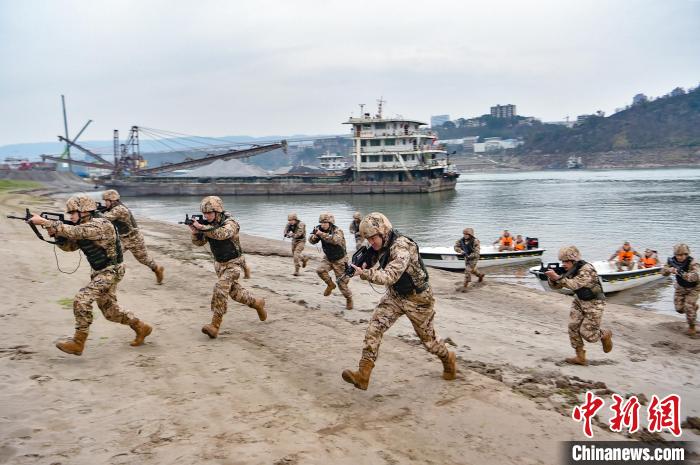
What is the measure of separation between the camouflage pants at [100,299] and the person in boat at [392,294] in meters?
3.28

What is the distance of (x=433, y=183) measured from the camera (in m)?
64.6

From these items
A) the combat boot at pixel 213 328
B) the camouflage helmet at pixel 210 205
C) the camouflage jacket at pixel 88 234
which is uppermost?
the camouflage helmet at pixel 210 205

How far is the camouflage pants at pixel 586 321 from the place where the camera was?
7453 millimetres

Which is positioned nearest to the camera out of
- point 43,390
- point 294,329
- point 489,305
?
point 43,390

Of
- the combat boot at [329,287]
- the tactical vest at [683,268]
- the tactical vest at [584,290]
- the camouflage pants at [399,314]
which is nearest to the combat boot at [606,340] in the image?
the tactical vest at [584,290]

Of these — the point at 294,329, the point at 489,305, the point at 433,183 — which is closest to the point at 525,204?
the point at 433,183

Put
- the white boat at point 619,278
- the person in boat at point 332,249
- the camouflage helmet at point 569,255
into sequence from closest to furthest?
the camouflage helmet at point 569,255
the person in boat at point 332,249
the white boat at point 619,278

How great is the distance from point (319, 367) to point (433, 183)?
5935cm

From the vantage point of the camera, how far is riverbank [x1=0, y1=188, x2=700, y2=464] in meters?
4.68

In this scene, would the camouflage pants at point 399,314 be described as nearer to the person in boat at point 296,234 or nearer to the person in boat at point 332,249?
the person in boat at point 332,249

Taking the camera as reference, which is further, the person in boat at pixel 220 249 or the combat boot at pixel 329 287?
the combat boot at pixel 329 287

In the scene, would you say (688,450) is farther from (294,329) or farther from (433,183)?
(433,183)

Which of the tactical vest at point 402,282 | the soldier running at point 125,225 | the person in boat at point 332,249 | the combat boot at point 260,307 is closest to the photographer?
the tactical vest at point 402,282

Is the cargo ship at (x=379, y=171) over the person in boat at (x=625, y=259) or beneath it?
over
